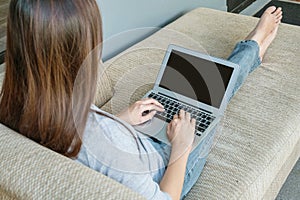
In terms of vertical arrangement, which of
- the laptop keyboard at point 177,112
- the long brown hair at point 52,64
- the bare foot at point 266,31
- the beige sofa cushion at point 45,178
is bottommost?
the laptop keyboard at point 177,112

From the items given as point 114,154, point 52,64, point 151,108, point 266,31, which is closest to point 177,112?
point 151,108

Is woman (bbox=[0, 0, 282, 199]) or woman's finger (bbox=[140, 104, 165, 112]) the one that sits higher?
woman (bbox=[0, 0, 282, 199])

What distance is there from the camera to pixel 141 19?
2086 millimetres

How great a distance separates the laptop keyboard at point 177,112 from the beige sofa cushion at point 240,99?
0.30 feet

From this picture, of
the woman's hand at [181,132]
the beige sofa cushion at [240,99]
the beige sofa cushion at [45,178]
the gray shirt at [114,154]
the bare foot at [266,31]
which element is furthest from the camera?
the bare foot at [266,31]

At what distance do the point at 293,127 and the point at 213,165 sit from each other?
356mm

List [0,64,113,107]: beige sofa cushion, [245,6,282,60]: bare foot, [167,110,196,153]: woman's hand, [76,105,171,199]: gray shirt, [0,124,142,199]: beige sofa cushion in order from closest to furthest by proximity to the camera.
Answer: [0,124,142,199]: beige sofa cushion → [76,105,171,199]: gray shirt → [167,110,196,153]: woman's hand → [0,64,113,107]: beige sofa cushion → [245,6,282,60]: bare foot

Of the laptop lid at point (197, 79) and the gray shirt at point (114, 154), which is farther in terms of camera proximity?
the laptop lid at point (197, 79)

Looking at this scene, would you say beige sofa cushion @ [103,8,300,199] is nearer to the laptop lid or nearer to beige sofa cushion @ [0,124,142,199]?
the laptop lid

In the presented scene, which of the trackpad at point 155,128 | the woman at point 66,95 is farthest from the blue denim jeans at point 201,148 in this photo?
the woman at point 66,95

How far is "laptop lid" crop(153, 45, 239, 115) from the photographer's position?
140 cm

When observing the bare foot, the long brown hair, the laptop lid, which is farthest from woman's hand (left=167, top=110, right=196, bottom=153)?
the bare foot

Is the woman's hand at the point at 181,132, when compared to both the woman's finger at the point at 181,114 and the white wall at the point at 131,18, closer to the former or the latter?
the woman's finger at the point at 181,114

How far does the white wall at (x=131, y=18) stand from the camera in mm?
1855
